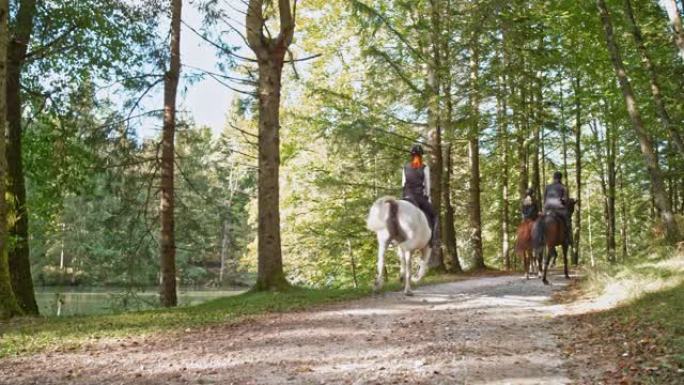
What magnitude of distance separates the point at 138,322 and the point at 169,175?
6.76 m

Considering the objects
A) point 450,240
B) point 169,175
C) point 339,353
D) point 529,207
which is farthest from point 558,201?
point 169,175

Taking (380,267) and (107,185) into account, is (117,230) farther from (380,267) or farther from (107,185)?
(380,267)

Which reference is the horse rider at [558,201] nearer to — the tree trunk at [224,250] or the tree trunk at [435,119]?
the tree trunk at [435,119]

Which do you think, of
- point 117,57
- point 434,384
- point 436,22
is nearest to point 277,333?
point 434,384

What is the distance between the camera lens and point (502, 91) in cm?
1850

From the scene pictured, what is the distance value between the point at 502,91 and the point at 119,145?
11383 mm

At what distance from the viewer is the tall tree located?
1259cm

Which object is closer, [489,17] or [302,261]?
[489,17]

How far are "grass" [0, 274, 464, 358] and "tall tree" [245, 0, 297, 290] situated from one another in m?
0.69

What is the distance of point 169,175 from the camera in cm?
1502

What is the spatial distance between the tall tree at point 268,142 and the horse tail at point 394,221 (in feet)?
9.79

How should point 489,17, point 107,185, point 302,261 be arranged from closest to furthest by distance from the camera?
point 489,17 → point 107,185 → point 302,261

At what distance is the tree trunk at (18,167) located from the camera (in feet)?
38.5

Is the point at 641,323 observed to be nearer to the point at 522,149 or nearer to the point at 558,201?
the point at 558,201
